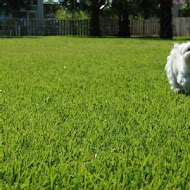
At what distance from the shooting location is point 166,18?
25.5 m

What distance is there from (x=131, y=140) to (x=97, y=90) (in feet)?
7.19

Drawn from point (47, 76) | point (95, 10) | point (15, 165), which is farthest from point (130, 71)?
point (95, 10)

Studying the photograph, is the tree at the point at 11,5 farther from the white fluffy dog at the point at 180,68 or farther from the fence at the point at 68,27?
the white fluffy dog at the point at 180,68

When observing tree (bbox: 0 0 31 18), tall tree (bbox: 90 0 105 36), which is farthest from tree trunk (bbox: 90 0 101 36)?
tree (bbox: 0 0 31 18)

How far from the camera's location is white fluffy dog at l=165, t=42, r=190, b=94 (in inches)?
176

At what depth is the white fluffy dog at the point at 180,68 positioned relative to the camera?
14.7 feet

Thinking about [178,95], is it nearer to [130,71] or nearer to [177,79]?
[177,79]

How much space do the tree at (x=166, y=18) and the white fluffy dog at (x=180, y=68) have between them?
20.7 m

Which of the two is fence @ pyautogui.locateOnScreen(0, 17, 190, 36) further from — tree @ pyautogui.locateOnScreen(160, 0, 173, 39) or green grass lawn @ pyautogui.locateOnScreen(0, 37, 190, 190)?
green grass lawn @ pyautogui.locateOnScreen(0, 37, 190, 190)

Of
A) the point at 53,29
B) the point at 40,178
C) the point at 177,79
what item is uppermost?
the point at 53,29

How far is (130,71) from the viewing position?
725cm

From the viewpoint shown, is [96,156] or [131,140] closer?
[96,156]

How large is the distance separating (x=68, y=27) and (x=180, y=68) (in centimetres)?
3013

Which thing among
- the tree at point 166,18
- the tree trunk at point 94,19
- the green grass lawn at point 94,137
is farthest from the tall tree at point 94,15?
the green grass lawn at point 94,137
